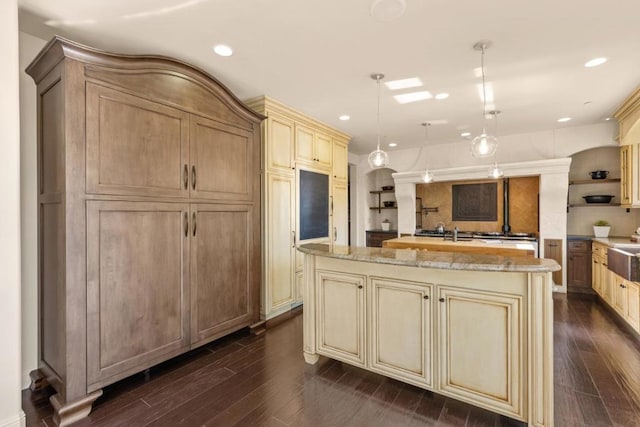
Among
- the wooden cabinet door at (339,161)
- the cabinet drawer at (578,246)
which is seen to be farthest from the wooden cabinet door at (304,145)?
the cabinet drawer at (578,246)

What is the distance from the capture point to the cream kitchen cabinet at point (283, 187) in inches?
139

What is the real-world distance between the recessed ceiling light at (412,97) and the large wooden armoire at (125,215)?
1.94 m

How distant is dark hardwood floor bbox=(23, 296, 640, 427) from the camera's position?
1869mm

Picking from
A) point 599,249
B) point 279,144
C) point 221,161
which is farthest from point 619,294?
point 221,161

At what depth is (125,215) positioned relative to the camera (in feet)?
7.10

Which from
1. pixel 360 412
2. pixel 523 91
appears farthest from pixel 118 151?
pixel 523 91

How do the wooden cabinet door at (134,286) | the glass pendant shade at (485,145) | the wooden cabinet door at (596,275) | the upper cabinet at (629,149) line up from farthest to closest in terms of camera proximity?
the wooden cabinet door at (596,275)
the upper cabinet at (629,149)
the glass pendant shade at (485,145)
the wooden cabinet door at (134,286)

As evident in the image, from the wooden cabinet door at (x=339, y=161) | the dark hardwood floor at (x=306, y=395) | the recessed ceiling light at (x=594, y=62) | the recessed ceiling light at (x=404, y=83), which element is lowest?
the dark hardwood floor at (x=306, y=395)

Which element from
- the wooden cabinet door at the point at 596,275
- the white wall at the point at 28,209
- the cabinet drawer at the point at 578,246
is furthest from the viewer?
the cabinet drawer at the point at 578,246

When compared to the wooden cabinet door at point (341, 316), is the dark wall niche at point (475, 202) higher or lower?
higher

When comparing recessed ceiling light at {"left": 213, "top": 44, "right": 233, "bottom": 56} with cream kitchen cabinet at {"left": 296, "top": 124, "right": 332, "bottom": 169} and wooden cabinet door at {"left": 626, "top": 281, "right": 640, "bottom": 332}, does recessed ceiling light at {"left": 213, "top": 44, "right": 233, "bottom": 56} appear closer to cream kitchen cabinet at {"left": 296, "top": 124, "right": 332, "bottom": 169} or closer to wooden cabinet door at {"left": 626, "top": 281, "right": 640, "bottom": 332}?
cream kitchen cabinet at {"left": 296, "top": 124, "right": 332, "bottom": 169}
